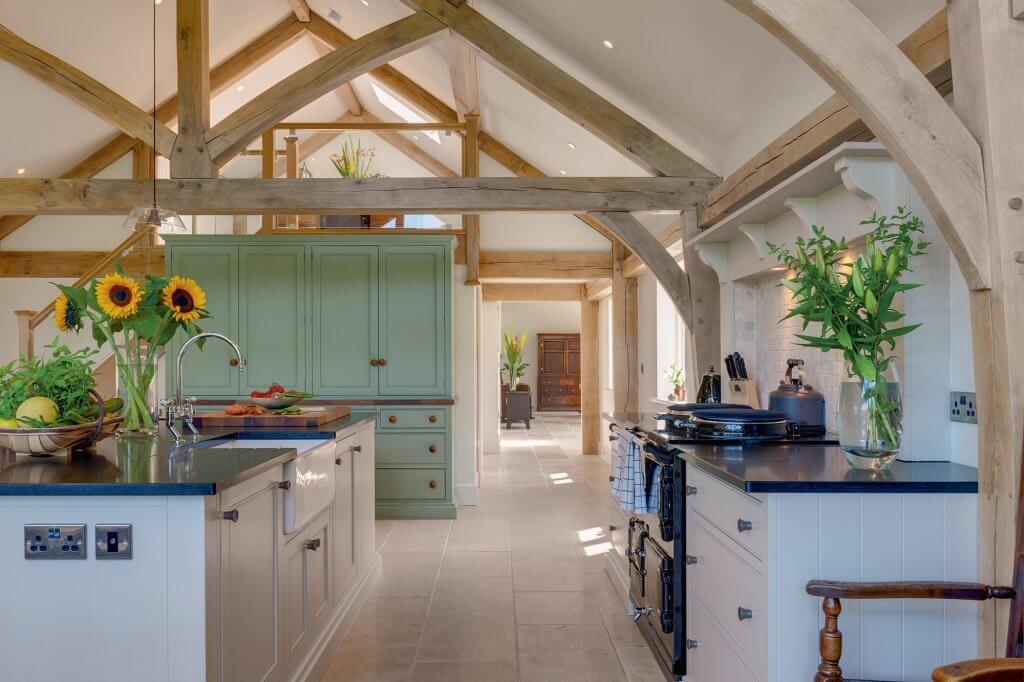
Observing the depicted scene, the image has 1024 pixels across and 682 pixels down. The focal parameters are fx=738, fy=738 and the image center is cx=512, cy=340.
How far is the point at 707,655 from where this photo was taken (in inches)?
90.8

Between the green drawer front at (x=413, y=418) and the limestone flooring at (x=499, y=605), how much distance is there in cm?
72

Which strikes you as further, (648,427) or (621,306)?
(621,306)

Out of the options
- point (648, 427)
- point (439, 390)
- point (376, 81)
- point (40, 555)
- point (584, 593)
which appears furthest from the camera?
point (376, 81)

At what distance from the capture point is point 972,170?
176 cm

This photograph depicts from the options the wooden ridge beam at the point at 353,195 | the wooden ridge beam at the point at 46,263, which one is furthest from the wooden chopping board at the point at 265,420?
the wooden ridge beam at the point at 46,263

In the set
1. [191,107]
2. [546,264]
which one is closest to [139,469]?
[191,107]

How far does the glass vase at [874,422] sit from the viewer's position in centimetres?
201

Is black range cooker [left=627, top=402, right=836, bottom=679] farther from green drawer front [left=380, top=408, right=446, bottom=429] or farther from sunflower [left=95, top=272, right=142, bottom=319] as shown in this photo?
green drawer front [left=380, top=408, right=446, bottom=429]

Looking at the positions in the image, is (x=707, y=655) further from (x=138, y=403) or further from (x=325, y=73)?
(x=325, y=73)

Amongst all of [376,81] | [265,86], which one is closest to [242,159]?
[265,86]

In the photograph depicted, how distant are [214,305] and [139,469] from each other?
400 cm

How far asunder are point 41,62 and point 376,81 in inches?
115

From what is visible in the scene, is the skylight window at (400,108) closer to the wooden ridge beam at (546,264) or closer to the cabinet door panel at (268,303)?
the wooden ridge beam at (546,264)

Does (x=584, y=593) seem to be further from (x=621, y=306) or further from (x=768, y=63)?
(x=621, y=306)
